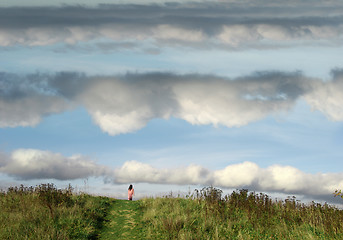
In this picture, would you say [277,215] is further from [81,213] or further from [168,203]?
[81,213]

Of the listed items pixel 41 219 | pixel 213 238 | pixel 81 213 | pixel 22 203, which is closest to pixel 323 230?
pixel 213 238

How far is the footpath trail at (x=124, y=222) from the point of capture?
17.1 meters

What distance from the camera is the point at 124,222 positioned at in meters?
19.0

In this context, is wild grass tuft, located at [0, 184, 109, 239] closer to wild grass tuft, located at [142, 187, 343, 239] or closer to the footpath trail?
the footpath trail

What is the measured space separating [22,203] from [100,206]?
442 centimetres

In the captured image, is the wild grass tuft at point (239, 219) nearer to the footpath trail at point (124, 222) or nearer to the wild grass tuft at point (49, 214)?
the footpath trail at point (124, 222)

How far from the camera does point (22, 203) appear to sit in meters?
20.4

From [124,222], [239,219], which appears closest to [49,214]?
[124,222]

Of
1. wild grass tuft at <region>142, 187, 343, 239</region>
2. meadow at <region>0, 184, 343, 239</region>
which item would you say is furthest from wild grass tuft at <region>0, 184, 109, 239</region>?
wild grass tuft at <region>142, 187, 343, 239</region>

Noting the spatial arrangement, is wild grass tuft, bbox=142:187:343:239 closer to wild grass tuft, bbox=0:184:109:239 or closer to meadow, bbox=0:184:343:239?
meadow, bbox=0:184:343:239

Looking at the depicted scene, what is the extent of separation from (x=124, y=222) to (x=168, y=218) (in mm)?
2847

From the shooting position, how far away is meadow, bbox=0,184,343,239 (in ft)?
52.5

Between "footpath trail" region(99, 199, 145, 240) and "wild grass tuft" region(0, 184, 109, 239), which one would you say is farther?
"footpath trail" region(99, 199, 145, 240)

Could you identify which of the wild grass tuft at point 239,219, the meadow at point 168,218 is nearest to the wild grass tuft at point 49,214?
the meadow at point 168,218
